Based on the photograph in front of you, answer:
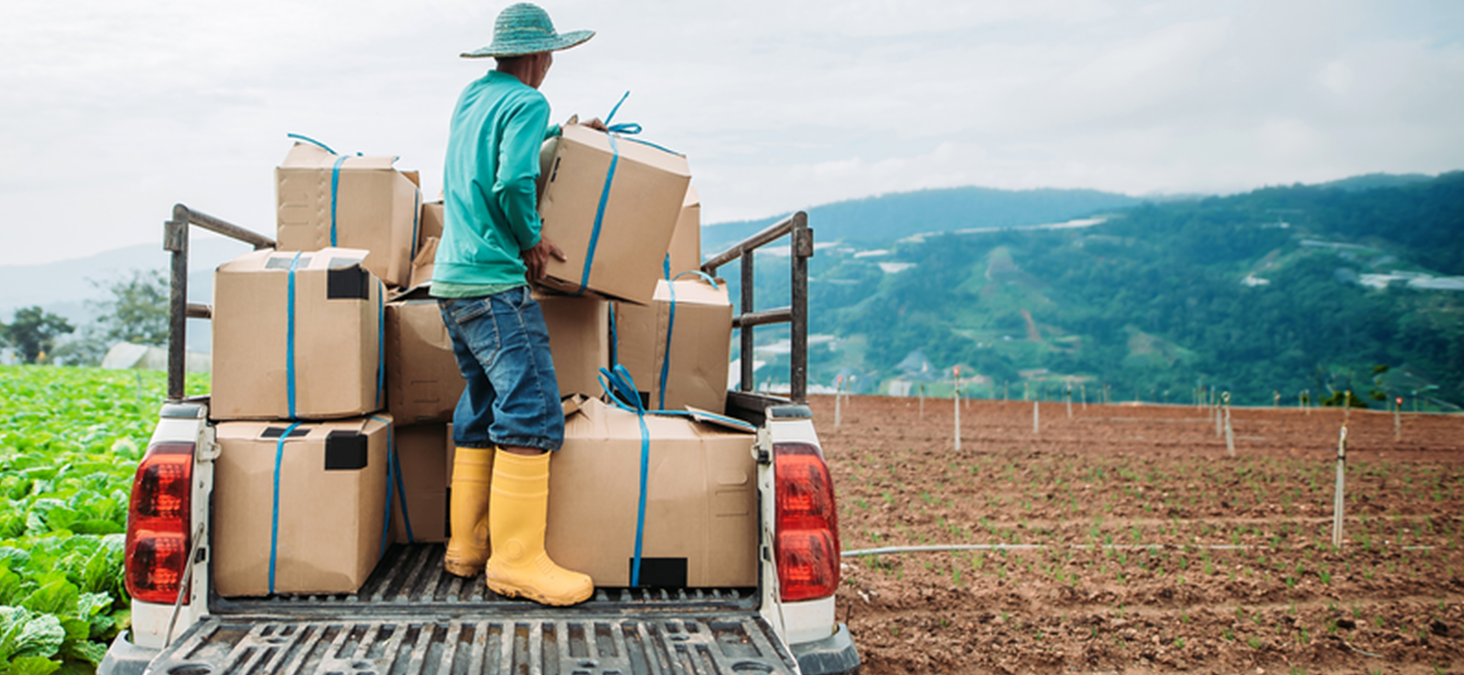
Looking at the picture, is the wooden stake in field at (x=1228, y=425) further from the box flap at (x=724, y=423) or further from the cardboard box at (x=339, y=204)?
the cardboard box at (x=339, y=204)

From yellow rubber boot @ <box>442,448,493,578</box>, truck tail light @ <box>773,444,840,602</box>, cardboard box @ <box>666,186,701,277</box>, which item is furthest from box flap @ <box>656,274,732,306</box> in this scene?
truck tail light @ <box>773,444,840,602</box>

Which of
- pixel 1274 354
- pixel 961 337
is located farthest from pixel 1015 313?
pixel 1274 354

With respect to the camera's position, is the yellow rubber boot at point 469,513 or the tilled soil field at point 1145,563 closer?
the yellow rubber boot at point 469,513

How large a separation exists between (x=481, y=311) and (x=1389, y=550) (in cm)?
665

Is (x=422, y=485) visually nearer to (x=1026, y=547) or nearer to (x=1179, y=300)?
(x=1026, y=547)

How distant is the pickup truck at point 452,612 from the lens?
1658mm

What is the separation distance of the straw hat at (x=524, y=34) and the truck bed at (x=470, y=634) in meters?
1.50

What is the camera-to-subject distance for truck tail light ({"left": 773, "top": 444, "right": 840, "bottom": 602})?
6.24ft

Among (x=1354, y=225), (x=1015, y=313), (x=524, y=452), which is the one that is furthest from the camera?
(x=1354, y=225)

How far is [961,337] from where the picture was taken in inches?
2303

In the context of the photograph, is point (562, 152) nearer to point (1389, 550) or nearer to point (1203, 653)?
point (1203, 653)

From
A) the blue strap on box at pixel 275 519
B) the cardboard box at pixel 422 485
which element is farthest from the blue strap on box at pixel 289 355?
the cardboard box at pixel 422 485

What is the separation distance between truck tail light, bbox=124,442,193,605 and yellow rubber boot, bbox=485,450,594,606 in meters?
0.68

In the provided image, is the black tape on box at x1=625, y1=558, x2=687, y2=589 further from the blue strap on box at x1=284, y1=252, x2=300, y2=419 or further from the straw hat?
the straw hat
